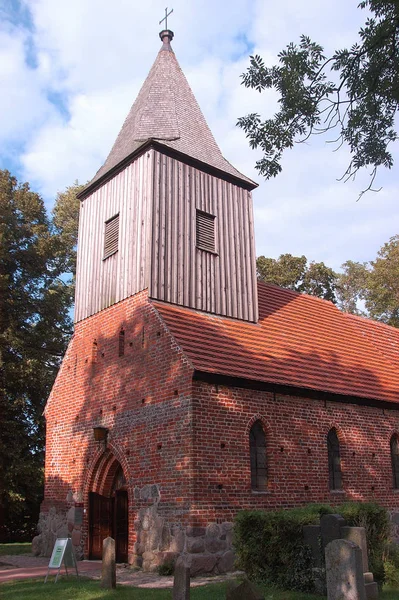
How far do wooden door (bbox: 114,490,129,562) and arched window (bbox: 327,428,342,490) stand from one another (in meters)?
5.09

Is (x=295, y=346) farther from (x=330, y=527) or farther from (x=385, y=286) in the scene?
(x=385, y=286)

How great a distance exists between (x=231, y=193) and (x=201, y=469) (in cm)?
888

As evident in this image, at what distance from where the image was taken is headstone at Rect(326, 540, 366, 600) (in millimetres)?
7398

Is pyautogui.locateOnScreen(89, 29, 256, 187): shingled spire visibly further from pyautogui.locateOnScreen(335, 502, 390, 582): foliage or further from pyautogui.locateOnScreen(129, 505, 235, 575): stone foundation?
pyautogui.locateOnScreen(335, 502, 390, 582): foliage

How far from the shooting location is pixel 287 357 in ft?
51.6

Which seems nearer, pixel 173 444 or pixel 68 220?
pixel 173 444

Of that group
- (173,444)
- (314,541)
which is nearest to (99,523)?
(173,444)

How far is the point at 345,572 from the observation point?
24.6ft

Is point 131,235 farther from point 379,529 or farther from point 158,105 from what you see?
point 379,529

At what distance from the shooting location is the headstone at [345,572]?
24.3ft

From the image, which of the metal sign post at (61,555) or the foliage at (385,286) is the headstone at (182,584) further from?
the foliage at (385,286)

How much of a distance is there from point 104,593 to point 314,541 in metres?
3.39

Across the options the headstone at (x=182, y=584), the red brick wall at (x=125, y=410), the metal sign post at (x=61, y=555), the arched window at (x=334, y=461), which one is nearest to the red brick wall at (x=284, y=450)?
the arched window at (x=334, y=461)

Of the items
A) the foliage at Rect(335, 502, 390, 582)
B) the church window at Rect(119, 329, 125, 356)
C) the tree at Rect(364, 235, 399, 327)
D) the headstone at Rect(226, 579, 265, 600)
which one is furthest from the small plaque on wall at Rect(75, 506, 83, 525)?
the tree at Rect(364, 235, 399, 327)
